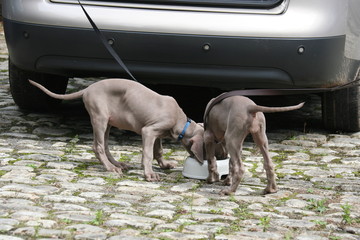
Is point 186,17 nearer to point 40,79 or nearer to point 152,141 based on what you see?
point 152,141

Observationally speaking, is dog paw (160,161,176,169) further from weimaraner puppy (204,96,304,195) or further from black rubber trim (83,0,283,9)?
black rubber trim (83,0,283,9)

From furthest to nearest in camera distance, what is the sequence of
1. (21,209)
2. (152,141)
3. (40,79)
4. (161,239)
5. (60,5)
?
(40,79), (60,5), (152,141), (21,209), (161,239)

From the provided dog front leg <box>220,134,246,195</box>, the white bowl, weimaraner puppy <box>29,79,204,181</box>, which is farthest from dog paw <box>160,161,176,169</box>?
dog front leg <box>220,134,246,195</box>

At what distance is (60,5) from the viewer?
6.21 metres

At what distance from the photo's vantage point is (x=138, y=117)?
5.59m

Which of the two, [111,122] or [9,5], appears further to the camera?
[9,5]

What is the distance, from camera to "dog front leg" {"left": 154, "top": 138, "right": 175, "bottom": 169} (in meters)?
5.71

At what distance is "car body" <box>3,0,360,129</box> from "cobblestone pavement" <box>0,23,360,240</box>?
0.59m

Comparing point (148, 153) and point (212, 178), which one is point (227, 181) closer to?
point (212, 178)

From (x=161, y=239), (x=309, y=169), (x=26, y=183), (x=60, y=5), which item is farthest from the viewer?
(x=60, y=5)

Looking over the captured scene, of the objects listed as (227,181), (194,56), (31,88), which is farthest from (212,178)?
(31,88)

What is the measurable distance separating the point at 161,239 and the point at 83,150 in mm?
2308

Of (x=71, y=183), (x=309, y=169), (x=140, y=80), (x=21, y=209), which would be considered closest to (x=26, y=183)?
(x=71, y=183)

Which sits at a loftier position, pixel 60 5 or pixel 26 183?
pixel 60 5
